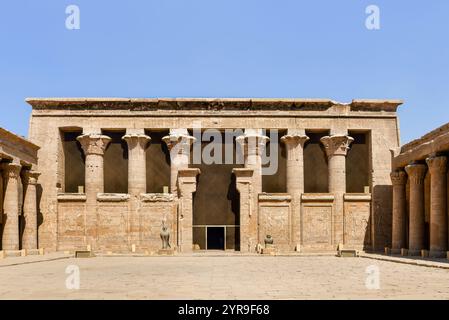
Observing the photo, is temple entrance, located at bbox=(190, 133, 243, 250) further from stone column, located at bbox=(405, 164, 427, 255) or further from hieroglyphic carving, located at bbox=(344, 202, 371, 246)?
stone column, located at bbox=(405, 164, 427, 255)

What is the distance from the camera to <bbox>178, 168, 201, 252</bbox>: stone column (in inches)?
1347

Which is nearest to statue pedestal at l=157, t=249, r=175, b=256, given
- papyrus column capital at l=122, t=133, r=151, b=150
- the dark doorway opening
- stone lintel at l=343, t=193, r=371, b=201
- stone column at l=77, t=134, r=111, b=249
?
the dark doorway opening

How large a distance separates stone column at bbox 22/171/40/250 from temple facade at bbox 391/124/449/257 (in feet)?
71.7

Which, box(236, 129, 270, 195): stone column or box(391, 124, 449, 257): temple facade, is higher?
box(236, 129, 270, 195): stone column

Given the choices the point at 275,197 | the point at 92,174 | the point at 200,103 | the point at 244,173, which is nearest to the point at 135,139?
the point at 92,174

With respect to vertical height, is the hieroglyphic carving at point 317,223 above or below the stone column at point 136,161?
below

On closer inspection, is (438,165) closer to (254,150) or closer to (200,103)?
(254,150)

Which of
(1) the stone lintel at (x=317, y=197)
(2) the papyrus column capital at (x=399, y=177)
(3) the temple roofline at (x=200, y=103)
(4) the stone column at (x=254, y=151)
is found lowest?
(1) the stone lintel at (x=317, y=197)

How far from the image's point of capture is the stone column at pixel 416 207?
28422 millimetres

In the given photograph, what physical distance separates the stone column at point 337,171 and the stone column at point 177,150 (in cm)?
913

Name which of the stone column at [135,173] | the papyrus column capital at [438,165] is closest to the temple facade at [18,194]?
the stone column at [135,173]

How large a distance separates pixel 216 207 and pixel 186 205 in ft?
8.55

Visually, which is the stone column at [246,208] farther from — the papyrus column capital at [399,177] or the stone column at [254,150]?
the papyrus column capital at [399,177]

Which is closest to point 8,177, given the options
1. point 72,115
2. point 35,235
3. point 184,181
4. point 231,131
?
point 35,235
